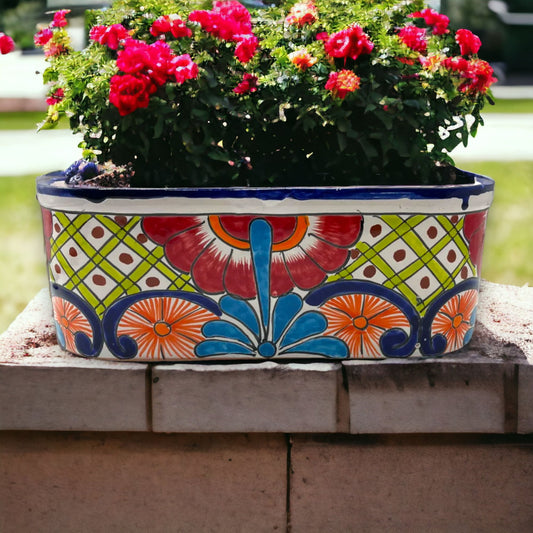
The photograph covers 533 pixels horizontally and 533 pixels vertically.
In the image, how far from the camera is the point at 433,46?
209cm

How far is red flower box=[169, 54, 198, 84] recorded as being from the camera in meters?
1.87

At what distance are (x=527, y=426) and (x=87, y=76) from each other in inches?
54.1

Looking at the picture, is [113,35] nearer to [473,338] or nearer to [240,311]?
[240,311]

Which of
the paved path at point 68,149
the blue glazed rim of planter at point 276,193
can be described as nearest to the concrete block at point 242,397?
the blue glazed rim of planter at point 276,193

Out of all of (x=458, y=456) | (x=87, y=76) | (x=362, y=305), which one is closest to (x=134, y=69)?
(x=87, y=76)

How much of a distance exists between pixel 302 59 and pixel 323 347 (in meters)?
0.69

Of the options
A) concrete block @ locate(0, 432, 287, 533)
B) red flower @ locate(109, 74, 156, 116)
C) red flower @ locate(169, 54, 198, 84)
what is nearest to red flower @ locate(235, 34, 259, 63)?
red flower @ locate(169, 54, 198, 84)

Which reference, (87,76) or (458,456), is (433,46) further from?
(458,456)

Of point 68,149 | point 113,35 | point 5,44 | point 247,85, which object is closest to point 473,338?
point 247,85

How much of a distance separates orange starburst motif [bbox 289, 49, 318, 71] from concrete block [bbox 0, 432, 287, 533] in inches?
35.2

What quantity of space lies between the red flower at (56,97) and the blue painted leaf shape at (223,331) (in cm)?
78

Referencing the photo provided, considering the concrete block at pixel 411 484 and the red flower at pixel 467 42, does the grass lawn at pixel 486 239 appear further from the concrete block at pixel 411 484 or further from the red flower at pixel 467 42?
the concrete block at pixel 411 484

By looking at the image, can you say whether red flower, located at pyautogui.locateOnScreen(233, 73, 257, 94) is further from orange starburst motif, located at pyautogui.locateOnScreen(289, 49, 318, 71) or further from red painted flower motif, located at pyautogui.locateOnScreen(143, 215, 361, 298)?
red painted flower motif, located at pyautogui.locateOnScreen(143, 215, 361, 298)

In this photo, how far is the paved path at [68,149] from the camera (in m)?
6.66
